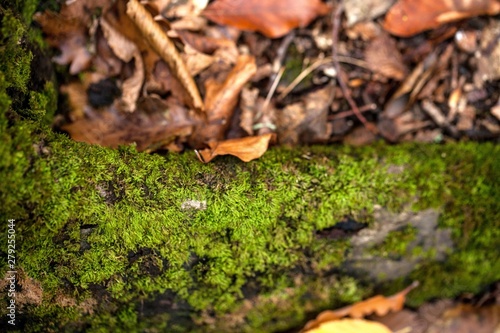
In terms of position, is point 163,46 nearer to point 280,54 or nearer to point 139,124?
point 139,124

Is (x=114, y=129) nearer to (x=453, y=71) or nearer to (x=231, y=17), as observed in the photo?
(x=231, y=17)

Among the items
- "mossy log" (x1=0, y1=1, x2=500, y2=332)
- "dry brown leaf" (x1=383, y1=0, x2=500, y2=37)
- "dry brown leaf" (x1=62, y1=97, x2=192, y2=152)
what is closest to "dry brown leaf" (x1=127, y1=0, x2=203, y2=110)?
"dry brown leaf" (x1=62, y1=97, x2=192, y2=152)

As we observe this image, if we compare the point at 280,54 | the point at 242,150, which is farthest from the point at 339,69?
the point at 242,150

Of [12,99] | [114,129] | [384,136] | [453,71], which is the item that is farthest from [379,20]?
[12,99]

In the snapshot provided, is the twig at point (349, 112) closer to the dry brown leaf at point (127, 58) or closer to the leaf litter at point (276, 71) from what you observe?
the leaf litter at point (276, 71)

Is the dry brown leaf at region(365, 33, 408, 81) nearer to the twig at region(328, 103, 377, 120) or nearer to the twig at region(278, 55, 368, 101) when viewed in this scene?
the twig at region(278, 55, 368, 101)
